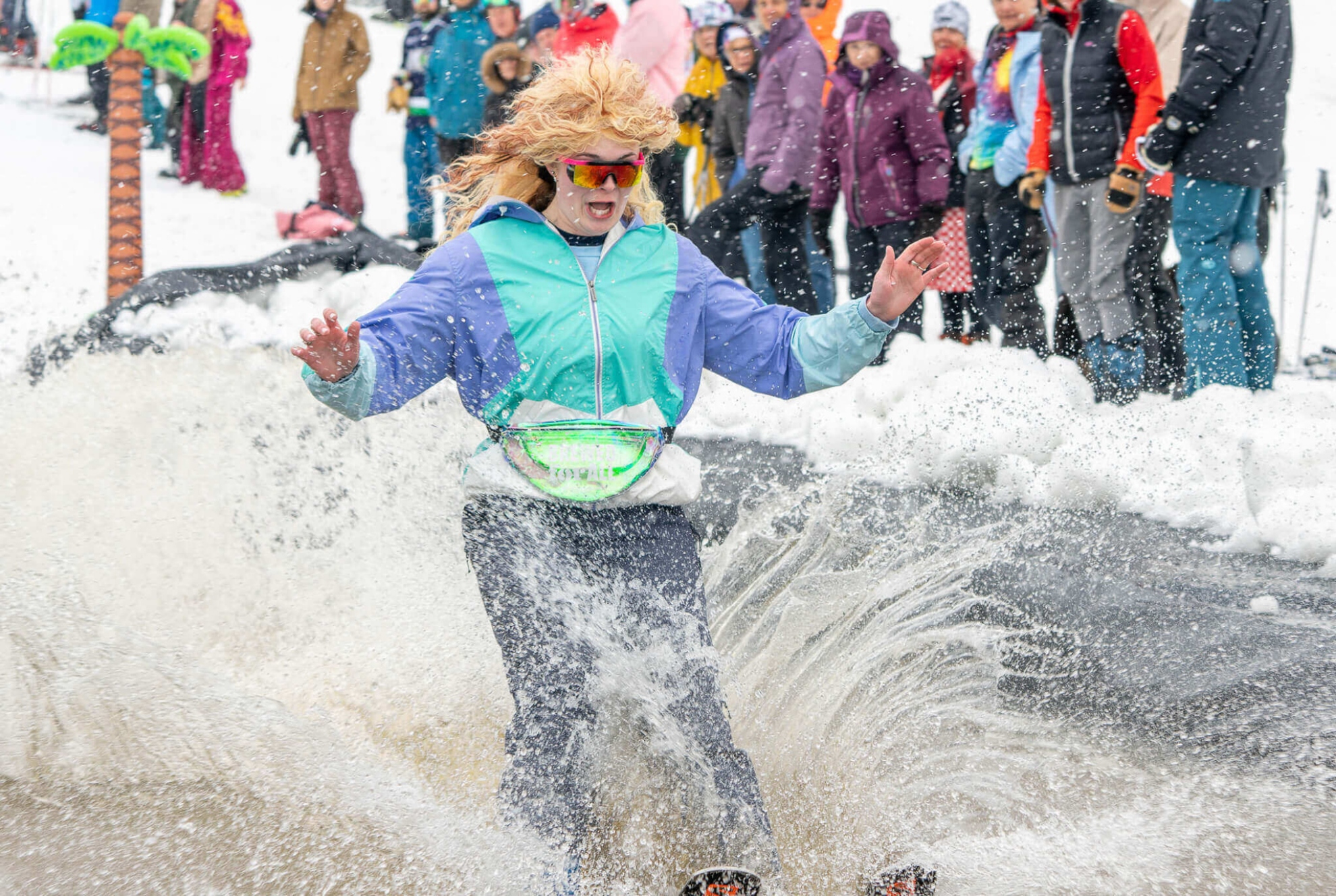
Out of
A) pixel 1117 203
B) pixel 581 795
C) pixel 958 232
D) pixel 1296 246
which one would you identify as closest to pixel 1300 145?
pixel 1296 246

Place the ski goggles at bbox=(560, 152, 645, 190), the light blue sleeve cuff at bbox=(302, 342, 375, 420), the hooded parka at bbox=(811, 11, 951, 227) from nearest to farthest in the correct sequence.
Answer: the light blue sleeve cuff at bbox=(302, 342, 375, 420), the ski goggles at bbox=(560, 152, 645, 190), the hooded parka at bbox=(811, 11, 951, 227)

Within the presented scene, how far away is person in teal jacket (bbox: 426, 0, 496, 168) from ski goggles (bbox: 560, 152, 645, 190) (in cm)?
657

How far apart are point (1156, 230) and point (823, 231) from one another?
1.99 m

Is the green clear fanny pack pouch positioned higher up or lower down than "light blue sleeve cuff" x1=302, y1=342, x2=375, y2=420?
lower down

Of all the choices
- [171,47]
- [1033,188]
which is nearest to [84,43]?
[171,47]

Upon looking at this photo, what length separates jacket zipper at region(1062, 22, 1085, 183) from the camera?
5.82 m

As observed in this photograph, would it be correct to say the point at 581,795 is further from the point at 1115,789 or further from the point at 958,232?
the point at 958,232

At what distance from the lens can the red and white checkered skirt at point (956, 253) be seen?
7164mm

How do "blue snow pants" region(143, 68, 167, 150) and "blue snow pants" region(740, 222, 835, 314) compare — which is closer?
"blue snow pants" region(740, 222, 835, 314)

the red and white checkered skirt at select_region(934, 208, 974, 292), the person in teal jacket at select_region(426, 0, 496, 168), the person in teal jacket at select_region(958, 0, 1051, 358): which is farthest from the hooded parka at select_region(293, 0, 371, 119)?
the person in teal jacket at select_region(958, 0, 1051, 358)

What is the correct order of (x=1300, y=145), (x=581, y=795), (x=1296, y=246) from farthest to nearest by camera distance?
(x=1300, y=145) < (x=1296, y=246) < (x=581, y=795)

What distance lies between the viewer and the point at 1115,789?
3.10 m

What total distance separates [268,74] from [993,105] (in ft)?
55.3

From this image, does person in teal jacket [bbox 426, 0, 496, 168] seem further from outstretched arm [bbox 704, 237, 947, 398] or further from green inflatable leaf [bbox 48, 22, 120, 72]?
outstretched arm [bbox 704, 237, 947, 398]
